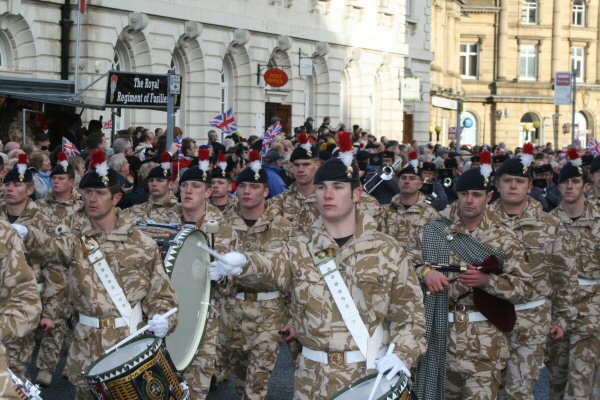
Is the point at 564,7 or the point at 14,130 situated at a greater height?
the point at 564,7

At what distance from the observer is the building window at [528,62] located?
3135 inches

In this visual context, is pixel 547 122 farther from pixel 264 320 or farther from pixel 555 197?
pixel 264 320

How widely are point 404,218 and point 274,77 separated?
17.9 meters

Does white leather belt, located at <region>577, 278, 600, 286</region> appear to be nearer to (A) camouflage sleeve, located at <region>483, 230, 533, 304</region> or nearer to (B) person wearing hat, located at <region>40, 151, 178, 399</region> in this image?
(A) camouflage sleeve, located at <region>483, 230, 533, 304</region>

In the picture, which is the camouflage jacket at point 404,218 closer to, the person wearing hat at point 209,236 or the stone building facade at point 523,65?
the person wearing hat at point 209,236

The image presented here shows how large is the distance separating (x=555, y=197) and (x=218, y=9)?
1502 centimetres

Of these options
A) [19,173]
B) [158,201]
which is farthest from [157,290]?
[19,173]

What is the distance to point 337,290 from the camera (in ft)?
21.9

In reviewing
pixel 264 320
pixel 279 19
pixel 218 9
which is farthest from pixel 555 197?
pixel 279 19

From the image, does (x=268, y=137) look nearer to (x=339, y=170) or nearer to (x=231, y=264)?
(x=339, y=170)

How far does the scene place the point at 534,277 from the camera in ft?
31.1

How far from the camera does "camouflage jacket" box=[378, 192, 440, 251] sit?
1273 cm

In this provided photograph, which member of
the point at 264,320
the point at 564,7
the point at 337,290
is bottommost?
the point at 264,320

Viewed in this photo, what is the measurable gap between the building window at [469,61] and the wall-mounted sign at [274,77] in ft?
160
